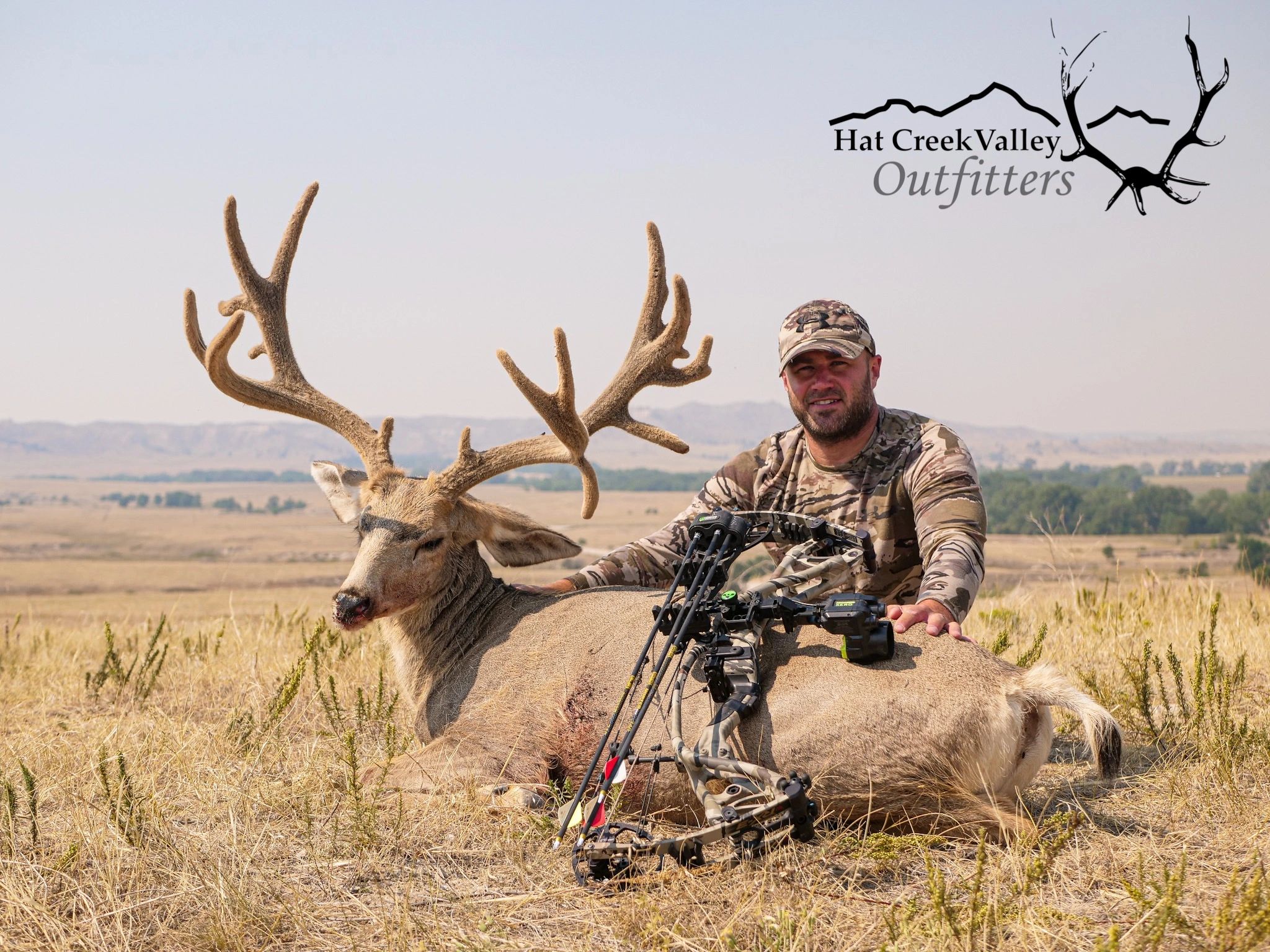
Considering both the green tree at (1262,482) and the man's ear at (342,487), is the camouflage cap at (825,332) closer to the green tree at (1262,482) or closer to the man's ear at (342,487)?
the man's ear at (342,487)

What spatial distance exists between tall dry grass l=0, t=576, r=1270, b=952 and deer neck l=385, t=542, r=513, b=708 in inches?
14.8

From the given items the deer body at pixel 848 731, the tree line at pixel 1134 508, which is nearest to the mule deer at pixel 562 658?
the deer body at pixel 848 731

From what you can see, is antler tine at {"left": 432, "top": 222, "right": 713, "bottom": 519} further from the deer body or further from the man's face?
the deer body

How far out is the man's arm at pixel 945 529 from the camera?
4.40 m

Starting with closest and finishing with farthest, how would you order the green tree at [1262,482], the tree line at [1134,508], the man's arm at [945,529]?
the man's arm at [945,529]
the tree line at [1134,508]
the green tree at [1262,482]

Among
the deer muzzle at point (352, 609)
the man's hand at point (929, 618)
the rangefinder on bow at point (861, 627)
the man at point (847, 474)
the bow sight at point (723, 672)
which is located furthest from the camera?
the man at point (847, 474)

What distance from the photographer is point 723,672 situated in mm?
4172

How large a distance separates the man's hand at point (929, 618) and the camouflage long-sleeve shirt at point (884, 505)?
0.10m

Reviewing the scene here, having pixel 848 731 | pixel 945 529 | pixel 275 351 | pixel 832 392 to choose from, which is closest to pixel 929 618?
pixel 848 731

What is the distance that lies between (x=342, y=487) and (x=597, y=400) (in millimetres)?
1538

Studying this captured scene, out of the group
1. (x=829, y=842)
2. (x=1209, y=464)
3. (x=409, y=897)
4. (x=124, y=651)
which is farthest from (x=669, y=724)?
(x=1209, y=464)

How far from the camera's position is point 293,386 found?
21.1 ft

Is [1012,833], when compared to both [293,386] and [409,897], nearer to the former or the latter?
[409,897]

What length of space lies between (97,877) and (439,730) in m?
1.81
